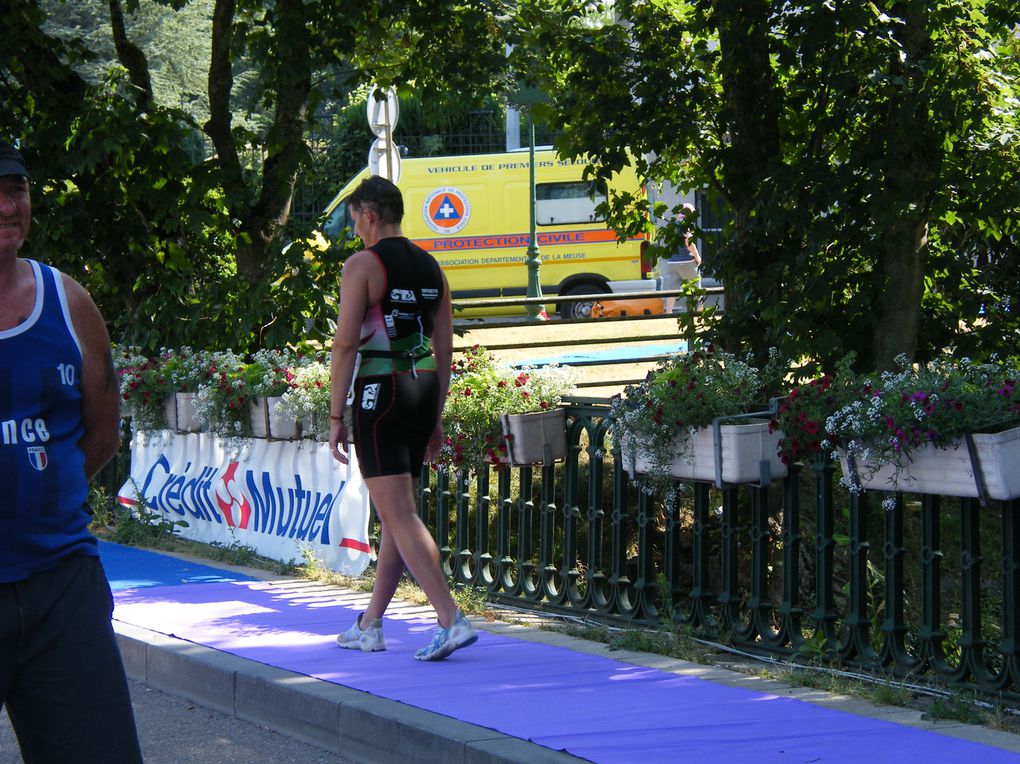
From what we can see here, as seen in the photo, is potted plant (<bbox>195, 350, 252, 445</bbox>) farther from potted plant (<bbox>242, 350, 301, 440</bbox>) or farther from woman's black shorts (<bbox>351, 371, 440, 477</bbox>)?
woman's black shorts (<bbox>351, 371, 440, 477</bbox>)

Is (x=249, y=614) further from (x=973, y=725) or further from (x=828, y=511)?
(x=973, y=725)

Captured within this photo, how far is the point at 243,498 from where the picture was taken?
962cm

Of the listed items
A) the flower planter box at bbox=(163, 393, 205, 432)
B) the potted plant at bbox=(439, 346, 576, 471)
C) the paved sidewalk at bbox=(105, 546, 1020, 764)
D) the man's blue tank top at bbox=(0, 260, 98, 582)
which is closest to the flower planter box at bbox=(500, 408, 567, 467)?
the potted plant at bbox=(439, 346, 576, 471)

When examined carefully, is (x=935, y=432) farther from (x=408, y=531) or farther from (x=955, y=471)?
(x=408, y=531)

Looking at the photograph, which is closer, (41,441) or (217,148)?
(41,441)

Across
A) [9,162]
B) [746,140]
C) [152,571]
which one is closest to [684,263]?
[746,140]

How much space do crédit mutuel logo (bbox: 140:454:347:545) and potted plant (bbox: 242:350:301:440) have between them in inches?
11.2

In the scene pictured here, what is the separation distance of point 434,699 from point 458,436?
241cm

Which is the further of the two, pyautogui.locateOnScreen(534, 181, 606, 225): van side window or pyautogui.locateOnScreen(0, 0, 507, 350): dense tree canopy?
pyautogui.locateOnScreen(534, 181, 606, 225): van side window

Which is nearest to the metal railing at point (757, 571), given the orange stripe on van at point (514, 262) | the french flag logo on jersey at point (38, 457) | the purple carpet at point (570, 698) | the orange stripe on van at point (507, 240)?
the purple carpet at point (570, 698)

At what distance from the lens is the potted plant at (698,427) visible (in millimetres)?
6227

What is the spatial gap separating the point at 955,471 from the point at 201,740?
3.11 metres

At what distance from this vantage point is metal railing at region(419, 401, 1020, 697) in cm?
552

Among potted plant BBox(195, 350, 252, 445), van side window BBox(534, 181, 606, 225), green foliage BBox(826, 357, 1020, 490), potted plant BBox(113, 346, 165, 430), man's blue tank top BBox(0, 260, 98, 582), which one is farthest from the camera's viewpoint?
van side window BBox(534, 181, 606, 225)
